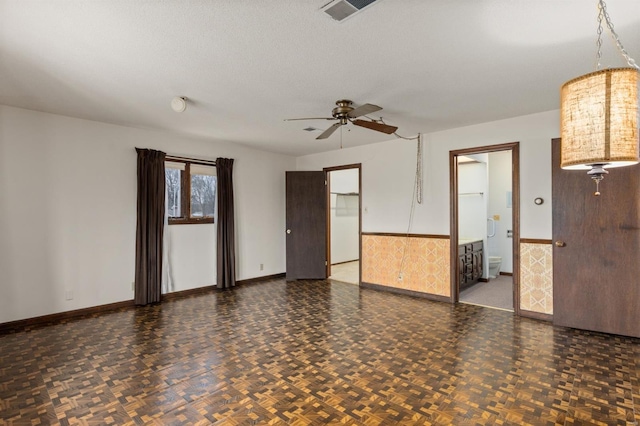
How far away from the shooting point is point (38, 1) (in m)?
1.86

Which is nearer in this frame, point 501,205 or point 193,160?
point 193,160

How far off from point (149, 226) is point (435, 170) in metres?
4.14

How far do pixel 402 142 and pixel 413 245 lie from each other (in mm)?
1611

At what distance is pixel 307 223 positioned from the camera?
6387 millimetres

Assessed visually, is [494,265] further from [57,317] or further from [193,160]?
[57,317]

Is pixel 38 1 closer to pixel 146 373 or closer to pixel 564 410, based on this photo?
pixel 146 373

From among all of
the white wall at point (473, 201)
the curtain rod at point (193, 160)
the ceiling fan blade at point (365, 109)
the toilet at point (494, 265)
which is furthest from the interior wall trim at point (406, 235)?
the curtain rod at point (193, 160)

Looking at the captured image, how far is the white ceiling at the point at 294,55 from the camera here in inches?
77.6

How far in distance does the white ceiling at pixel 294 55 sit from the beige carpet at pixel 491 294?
248 centimetres

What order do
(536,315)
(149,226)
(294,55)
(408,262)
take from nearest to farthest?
(294,55) < (536,315) < (149,226) < (408,262)

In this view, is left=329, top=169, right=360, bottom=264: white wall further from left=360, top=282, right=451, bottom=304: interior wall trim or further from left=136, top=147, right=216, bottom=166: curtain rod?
left=136, top=147, right=216, bottom=166: curtain rod

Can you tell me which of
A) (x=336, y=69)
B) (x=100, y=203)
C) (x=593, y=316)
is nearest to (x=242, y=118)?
(x=336, y=69)

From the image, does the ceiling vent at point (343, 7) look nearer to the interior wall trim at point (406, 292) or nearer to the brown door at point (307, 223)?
the interior wall trim at point (406, 292)

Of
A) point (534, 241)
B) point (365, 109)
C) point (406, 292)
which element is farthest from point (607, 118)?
point (406, 292)
